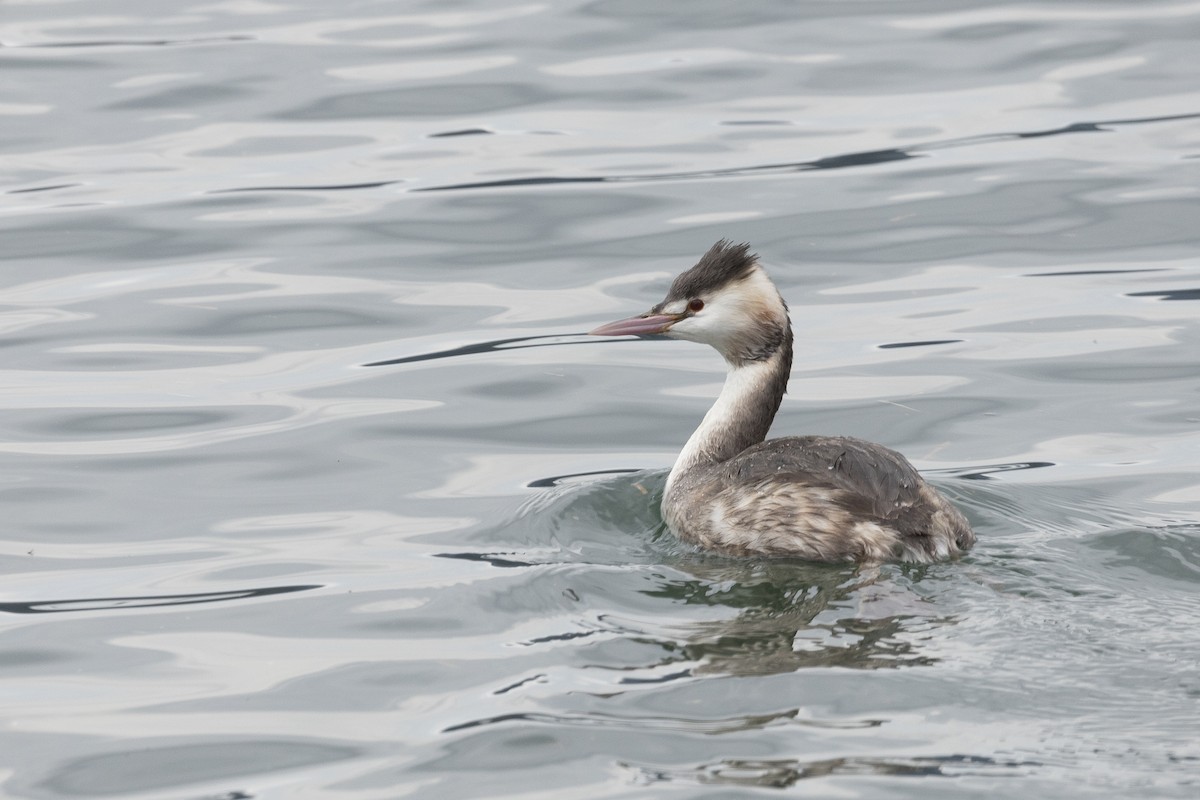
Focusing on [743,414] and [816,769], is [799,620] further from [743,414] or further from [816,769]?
[743,414]

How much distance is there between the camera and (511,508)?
8023mm

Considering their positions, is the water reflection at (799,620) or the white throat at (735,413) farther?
the white throat at (735,413)

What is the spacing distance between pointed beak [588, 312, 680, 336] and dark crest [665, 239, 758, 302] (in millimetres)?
113

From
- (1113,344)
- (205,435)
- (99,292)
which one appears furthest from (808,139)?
(205,435)

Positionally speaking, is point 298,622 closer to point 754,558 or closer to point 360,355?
point 754,558

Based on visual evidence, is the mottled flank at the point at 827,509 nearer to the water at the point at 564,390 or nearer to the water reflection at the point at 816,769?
the water at the point at 564,390

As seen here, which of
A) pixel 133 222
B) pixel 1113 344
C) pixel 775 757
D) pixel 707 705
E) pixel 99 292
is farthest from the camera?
pixel 133 222

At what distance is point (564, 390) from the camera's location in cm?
971

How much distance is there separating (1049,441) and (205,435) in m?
4.05

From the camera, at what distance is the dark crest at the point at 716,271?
7930 millimetres

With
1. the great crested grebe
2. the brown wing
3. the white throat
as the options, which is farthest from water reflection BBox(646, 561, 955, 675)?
the white throat

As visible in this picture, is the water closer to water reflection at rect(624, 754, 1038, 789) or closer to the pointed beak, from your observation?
water reflection at rect(624, 754, 1038, 789)

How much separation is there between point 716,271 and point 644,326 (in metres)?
0.40

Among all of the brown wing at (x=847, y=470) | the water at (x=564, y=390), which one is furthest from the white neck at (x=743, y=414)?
the brown wing at (x=847, y=470)
